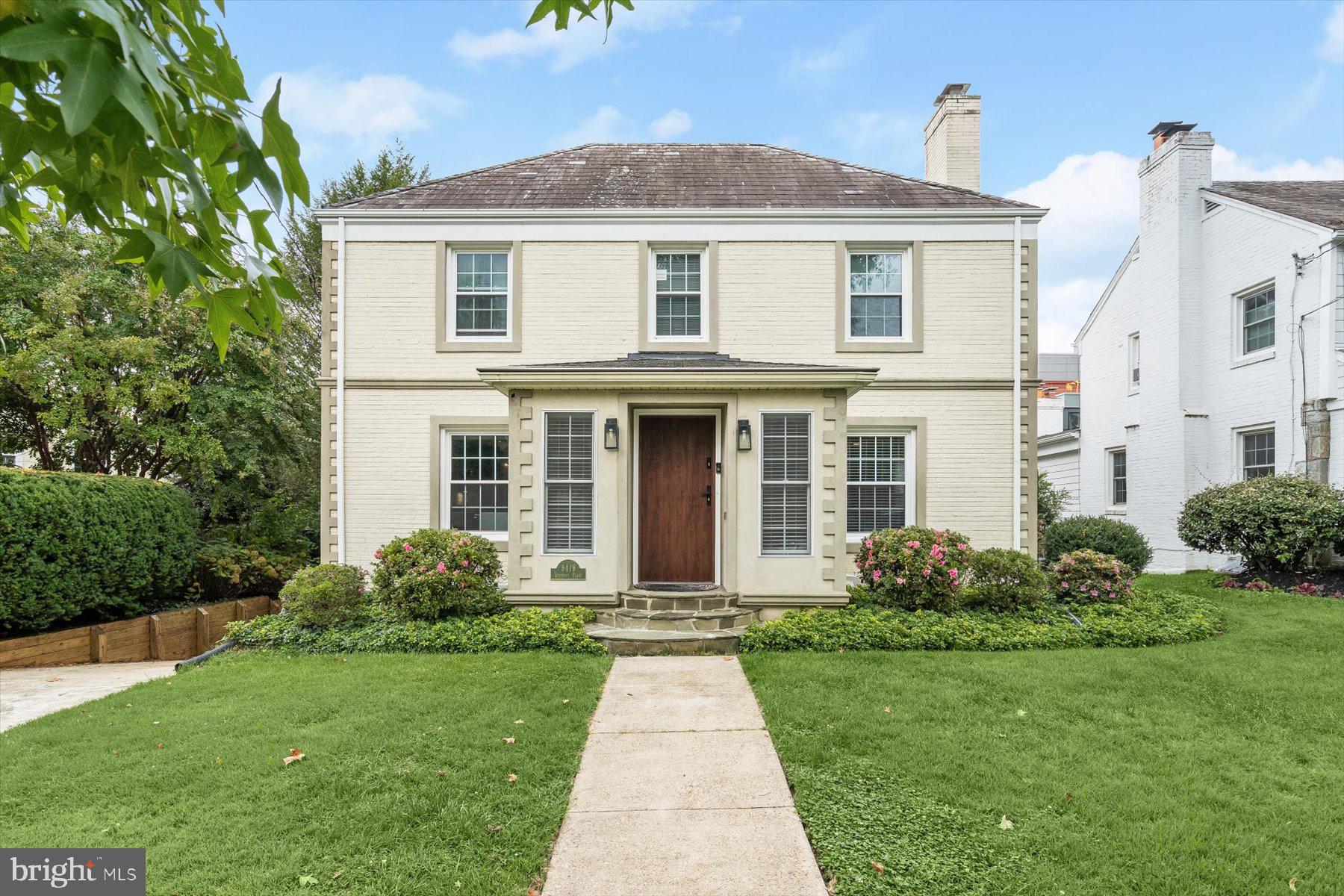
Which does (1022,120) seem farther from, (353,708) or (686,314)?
(353,708)

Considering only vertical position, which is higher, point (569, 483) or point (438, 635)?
point (569, 483)

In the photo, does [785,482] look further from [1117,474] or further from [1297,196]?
[1297,196]

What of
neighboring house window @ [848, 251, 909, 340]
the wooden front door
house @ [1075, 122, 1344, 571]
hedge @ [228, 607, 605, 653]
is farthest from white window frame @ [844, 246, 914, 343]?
house @ [1075, 122, 1344, 571]

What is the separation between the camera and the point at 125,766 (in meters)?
4.48

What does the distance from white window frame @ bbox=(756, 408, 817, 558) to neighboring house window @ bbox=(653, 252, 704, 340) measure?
255 centimetres

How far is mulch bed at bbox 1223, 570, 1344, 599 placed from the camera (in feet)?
33.2

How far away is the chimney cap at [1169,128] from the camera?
46.8 ft

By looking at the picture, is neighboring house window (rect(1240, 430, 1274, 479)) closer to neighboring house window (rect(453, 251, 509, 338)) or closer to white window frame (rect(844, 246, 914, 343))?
white window frame (rect(844, 246, 914, 343))

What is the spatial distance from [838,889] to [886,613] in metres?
5.19

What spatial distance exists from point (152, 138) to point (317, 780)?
4.09 metres

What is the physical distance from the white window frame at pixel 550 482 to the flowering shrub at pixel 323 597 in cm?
233

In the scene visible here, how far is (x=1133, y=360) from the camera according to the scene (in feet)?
51.7

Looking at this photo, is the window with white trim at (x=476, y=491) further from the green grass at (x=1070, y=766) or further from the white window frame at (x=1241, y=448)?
the white window frame at (x=1241, y=448)

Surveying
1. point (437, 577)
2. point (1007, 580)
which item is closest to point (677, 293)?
point (437, 577)
